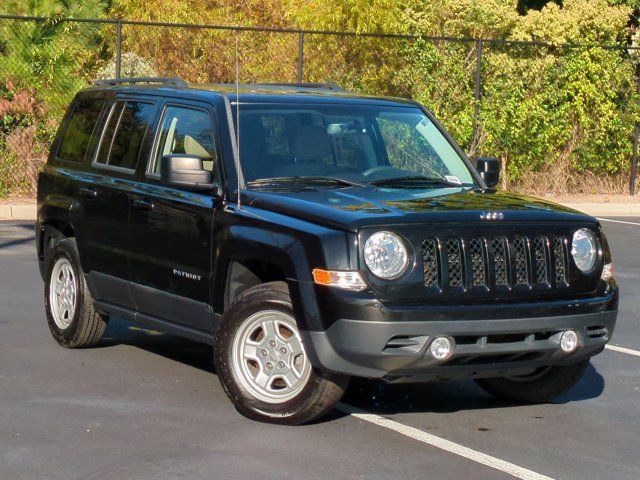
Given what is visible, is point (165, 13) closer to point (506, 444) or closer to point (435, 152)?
point (435, 152)

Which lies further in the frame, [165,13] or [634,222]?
[165,13]

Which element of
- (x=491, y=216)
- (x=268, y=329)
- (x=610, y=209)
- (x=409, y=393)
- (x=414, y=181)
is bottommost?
(x=409, y=393)

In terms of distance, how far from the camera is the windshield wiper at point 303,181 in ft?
25.7

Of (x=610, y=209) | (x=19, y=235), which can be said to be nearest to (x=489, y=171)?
(x=19, y=235)

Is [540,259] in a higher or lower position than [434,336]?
higher

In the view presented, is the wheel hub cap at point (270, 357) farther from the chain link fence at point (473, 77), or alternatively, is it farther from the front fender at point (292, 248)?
the chain link fence at point (473, 77)

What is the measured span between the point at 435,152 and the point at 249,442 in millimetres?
2660

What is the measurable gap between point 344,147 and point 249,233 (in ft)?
3.79

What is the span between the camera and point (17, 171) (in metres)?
20.3

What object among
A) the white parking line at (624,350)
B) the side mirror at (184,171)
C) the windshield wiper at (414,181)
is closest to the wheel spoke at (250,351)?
the side mirror at (184,171)

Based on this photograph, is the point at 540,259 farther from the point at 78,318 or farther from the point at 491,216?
the point at 78,318

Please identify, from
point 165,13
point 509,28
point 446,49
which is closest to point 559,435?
point 446,49

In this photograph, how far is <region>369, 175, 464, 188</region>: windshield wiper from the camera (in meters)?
8.07

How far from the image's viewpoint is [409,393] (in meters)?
8.33
